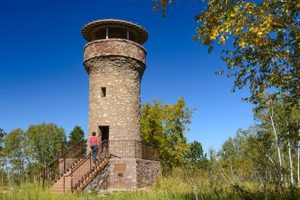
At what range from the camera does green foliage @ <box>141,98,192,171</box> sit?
2851cm

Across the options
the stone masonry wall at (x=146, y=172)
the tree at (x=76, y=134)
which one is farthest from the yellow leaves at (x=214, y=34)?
Result: the tree at (x=76, y=134)

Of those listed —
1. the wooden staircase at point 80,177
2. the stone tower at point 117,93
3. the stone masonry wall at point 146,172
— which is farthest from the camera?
the stone tower at point 117,93

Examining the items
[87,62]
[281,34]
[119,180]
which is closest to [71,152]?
[119,180]

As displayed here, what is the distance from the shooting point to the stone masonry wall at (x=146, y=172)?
17.6 meters

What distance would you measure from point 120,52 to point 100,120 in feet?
13.7

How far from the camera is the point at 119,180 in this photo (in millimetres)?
17047

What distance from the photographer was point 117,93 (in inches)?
766

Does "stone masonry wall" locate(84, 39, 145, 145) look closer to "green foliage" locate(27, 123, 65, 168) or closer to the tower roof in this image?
the tower roof

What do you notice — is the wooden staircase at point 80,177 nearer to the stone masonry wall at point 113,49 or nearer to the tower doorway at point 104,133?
the tower doorway at point 104,133

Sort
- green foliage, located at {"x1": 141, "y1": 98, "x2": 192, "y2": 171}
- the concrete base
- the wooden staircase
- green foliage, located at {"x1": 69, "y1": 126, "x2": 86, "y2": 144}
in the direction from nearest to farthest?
the wooden staircase
the concrete base
green foliage, located at {"x1": 141, "y1": 98, "x2": 192, "y2": 171}
green foliage, located at {"x1": 69, "y1": 126, "x2": 86, "y2": 144}

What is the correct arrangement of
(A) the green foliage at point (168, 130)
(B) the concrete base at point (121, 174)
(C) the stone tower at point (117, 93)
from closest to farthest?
(B) the concrete base at point (121, 174) < (C) the stone tower at point (117, 93) < (A) the green foliage at point (168, 130)

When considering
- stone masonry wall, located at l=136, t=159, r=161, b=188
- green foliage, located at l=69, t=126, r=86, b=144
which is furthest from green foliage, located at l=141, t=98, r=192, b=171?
green foliage, located at l=69, t=126, r=86, b=144

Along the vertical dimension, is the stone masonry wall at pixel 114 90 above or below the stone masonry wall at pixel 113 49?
below

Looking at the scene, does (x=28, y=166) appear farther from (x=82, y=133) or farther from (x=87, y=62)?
(x=82, y=133)
